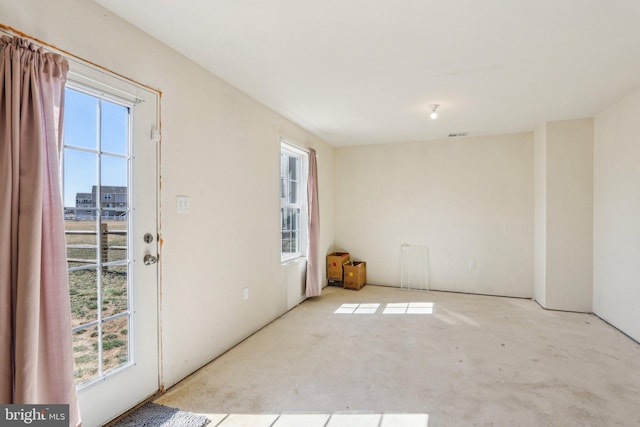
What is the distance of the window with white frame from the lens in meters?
4.33

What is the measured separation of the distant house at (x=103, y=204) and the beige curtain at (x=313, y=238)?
278cm

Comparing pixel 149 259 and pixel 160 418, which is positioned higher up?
pixel 149 259

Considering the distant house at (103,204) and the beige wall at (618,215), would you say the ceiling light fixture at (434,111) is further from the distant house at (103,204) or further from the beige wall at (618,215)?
the distant house at (103,204)

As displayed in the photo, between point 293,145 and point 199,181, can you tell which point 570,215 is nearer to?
point 293,145

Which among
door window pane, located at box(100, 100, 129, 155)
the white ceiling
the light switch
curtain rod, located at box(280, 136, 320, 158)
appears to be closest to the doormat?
the light switch

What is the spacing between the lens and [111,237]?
6.30ft

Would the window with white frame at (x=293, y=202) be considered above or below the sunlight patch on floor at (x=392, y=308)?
above

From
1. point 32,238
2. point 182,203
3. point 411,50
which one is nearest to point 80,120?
point 32,238

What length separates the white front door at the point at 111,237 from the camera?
68.7 inches

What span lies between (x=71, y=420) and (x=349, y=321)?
2749mm

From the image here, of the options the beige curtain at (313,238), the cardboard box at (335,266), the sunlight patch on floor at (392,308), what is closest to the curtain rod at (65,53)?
the beige curtain at (313,238)

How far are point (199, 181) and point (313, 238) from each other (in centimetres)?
226

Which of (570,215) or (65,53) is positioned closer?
(65,53)

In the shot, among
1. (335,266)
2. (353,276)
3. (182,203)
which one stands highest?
(182,203)
